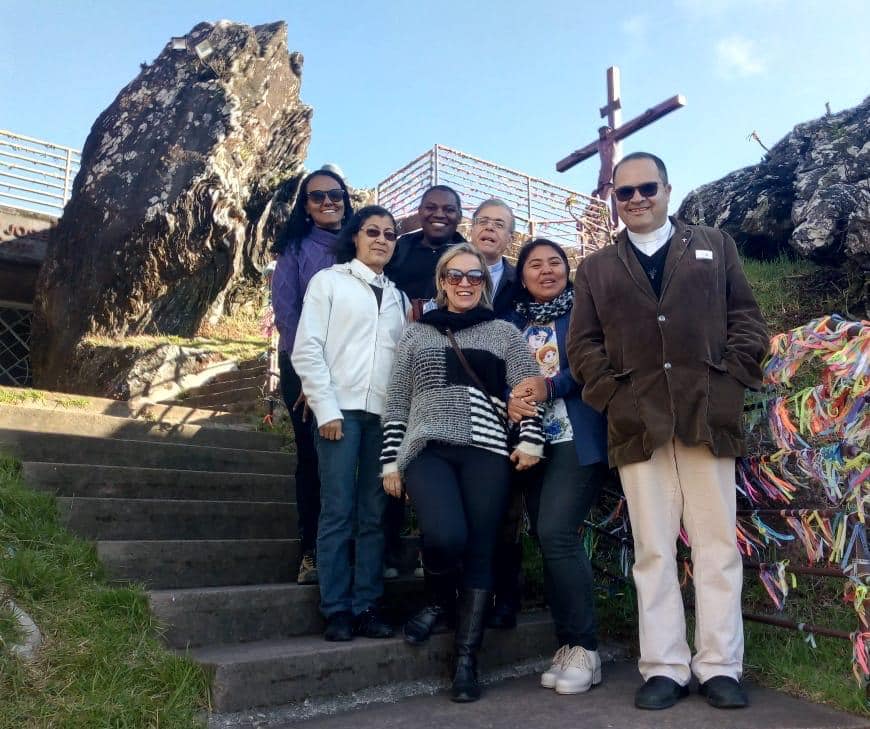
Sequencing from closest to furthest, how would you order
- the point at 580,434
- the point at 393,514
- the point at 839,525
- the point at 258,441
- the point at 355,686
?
1. the point at 839,525
2. the point at 355,686
3. the point at 580,434
4. the point at 393,514
5. the point at 258,441

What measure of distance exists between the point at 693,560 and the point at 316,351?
170 centimetres

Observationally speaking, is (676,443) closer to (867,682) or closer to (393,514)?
(867,682)

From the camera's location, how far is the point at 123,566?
3199 mm

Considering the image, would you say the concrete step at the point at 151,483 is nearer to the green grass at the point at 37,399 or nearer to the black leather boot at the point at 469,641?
the green grass at the point at 37,399

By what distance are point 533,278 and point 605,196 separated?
11.1 meters

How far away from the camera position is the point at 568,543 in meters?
2.89

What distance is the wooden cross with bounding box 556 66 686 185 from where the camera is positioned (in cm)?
1313

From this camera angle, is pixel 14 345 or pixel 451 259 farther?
pixel 14 345

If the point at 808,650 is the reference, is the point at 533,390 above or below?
above

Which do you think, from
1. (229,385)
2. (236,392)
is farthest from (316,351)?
(229,385)

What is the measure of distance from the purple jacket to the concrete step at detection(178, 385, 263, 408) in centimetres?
399

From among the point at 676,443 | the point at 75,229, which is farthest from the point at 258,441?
the point at 75,229

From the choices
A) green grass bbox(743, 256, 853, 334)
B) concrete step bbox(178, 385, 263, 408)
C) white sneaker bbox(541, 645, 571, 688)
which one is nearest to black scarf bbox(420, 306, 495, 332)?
white sneaker bbox(541, 645, 571, 688)

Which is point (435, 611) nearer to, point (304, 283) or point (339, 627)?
point (339, 627)
